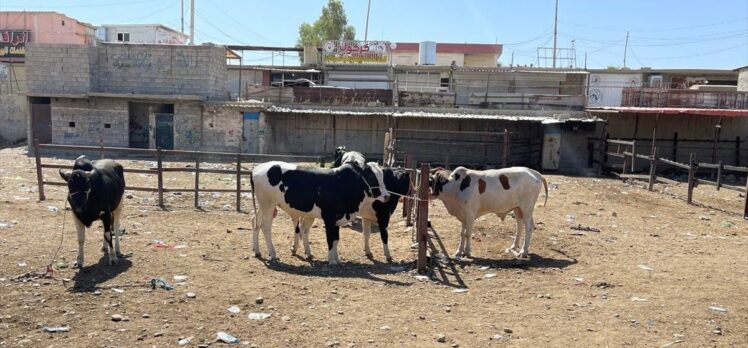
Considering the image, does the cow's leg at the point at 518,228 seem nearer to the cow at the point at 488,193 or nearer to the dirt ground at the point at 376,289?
the cow at the point at 488,193

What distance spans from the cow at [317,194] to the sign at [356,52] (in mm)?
24311

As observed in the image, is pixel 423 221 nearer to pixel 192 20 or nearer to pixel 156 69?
pixel 156 69

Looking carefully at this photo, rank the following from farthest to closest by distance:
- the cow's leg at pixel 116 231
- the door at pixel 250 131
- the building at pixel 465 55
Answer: the building at pixel 465 55 → the door at pixel 250 131 → the cow's leg at pixel 116 231

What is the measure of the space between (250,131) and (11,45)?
22.1 metres

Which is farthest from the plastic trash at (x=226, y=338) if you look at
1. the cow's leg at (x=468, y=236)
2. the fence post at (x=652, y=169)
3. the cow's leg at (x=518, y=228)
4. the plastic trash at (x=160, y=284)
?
the fence post at (x=652, y=169)

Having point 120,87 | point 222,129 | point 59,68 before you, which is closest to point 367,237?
point 222,129

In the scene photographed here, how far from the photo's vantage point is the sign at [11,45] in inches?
1417

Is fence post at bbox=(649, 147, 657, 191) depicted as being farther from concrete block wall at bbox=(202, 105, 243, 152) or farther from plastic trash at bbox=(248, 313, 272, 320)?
concrete block wall at bbox=(202, 105, 243, 152)

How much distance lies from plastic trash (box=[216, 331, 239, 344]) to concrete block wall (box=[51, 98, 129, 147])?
22.7 meters

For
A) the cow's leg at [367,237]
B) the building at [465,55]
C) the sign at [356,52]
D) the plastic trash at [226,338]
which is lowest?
the plastic trash at [226,338]

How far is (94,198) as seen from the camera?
7.19m

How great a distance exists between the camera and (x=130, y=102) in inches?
1008

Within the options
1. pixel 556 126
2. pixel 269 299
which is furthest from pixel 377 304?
pixel 556 126

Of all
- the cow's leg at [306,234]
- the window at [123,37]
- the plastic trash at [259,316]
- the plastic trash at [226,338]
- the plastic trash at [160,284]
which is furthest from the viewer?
the window at [123,37]
